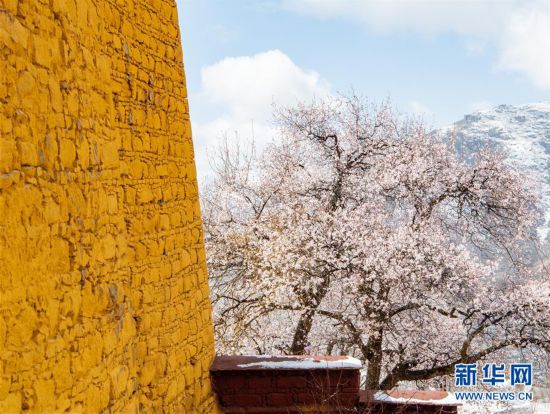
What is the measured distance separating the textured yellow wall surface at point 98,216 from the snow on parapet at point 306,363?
46cm

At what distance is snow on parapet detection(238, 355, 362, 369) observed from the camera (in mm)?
4766

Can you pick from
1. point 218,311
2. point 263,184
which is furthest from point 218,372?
point 263,184

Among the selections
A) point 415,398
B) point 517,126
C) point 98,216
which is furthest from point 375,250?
point 517,126

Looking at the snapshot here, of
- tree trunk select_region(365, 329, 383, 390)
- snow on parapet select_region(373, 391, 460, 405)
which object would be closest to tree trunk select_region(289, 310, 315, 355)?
tree trunk select_region(365, 329, 383, 390)

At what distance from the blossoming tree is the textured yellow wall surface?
675 cm

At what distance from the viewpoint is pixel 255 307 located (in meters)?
11.6

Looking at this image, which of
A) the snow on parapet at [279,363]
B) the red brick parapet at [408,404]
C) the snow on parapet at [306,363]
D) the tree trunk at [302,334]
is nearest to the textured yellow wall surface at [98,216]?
the snow on parapet at [279,363]

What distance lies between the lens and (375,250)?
11.2 meters

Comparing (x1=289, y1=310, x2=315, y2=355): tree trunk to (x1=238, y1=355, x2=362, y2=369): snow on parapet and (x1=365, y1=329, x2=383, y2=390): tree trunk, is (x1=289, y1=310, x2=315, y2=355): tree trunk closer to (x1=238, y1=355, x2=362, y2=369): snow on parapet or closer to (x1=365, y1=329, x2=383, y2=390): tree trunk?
(x1=365, y1=329, x2=383, y2=390): tree trunk

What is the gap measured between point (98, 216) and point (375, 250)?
28.9ft

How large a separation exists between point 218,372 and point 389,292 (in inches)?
278

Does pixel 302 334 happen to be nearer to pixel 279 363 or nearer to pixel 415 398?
pixel 415 398

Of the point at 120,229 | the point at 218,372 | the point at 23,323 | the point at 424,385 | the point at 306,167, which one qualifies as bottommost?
the point at 424,385

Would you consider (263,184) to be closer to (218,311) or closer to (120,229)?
(218,311)
